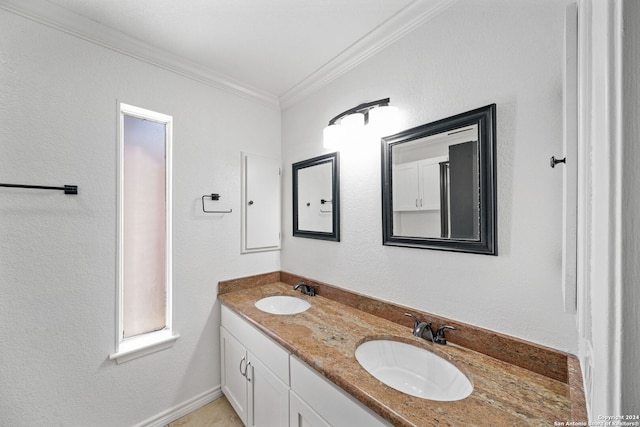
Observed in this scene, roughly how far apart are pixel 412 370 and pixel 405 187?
90 cm

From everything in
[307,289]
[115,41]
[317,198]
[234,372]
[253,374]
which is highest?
[115,41]

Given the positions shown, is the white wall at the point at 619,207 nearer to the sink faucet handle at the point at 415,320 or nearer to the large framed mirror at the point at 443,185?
the large framed mirror at the point at 443,185

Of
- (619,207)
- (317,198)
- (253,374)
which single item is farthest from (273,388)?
(619,207)

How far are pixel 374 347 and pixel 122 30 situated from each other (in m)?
2.23

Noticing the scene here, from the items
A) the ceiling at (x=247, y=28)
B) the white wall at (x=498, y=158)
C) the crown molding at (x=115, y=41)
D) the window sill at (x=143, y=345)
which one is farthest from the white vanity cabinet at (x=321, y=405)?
the crown molding at (x=115, y=41)

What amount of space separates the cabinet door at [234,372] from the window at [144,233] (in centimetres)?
36

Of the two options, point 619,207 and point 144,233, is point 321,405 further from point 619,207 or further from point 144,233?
point 144,233

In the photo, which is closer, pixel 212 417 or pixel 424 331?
pixel 424 331

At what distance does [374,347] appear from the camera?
4.08 feet

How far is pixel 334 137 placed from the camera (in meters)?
1.68

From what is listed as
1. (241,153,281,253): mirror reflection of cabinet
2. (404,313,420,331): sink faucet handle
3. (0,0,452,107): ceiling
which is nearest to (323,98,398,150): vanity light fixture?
(0,0,452,107): ceiling

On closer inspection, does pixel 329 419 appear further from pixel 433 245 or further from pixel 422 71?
pixel 422 71

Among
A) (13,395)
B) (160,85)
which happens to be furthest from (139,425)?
(160,85)

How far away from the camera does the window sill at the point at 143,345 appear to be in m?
1.49
